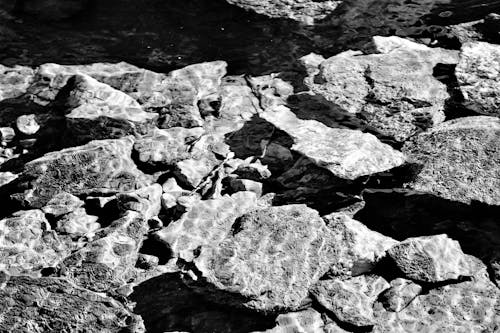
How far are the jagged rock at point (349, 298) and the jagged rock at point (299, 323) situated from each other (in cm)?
10

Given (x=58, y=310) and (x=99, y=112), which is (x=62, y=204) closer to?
(x=99, y=112)

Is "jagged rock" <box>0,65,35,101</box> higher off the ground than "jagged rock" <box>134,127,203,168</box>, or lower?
lower

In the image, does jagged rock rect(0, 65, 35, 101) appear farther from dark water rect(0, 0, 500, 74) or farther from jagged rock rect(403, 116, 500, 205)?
jagged rock rect(403, 116, 500, 205)

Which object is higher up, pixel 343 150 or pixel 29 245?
pixel 343 150

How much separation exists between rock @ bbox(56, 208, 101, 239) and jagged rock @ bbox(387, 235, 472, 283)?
1.99 m

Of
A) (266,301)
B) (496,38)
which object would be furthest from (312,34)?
(266,301)

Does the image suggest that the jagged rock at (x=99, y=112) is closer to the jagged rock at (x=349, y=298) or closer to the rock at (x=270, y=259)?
the rock at (x=270, y=259)

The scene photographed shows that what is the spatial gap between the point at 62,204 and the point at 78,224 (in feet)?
0.68

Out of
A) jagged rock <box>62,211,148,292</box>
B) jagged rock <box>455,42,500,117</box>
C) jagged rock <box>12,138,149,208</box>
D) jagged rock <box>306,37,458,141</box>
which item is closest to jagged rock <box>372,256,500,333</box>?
jagged rock <box>306,37,458,141</box>

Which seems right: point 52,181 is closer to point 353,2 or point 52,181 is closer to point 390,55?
point 390,55

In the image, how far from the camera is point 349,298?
4.36 metres

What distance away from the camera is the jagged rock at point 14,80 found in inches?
255

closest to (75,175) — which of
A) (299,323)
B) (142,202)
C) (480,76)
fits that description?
(142,202)

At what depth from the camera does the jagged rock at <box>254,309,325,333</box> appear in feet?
13.9
